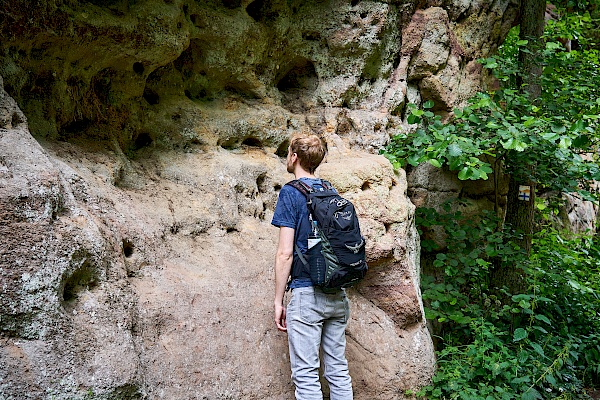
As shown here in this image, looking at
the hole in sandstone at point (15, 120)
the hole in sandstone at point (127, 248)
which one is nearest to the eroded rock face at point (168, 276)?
the hole in sandstone at point (127, 248)

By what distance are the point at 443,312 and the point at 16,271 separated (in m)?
3.70

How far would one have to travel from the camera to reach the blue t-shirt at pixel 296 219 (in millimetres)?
2963

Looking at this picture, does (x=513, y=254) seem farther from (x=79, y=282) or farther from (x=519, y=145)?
(x=79, y=282)

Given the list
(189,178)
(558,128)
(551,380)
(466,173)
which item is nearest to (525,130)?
(558,128)

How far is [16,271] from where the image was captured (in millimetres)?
2301

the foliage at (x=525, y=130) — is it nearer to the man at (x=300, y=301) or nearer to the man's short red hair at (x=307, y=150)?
the man's short red hair at (x=307, y=150)

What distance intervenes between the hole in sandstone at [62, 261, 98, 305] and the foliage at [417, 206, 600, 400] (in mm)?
2497

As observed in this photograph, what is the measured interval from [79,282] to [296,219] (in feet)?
3.94

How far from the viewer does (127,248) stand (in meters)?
3.20

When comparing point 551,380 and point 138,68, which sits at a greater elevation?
point 138,68

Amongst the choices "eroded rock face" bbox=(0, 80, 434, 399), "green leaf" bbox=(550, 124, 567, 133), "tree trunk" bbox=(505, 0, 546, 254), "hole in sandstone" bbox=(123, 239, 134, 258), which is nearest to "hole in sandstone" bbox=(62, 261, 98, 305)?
"eroded rock face" bbox=(0, 80, 434, 399)

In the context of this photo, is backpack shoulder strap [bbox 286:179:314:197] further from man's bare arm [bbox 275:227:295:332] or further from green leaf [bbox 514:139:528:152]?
green leaf [bbox 514:139:528:152]

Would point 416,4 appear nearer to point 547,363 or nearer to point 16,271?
point 547,363

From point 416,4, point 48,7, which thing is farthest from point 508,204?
point 48,7
